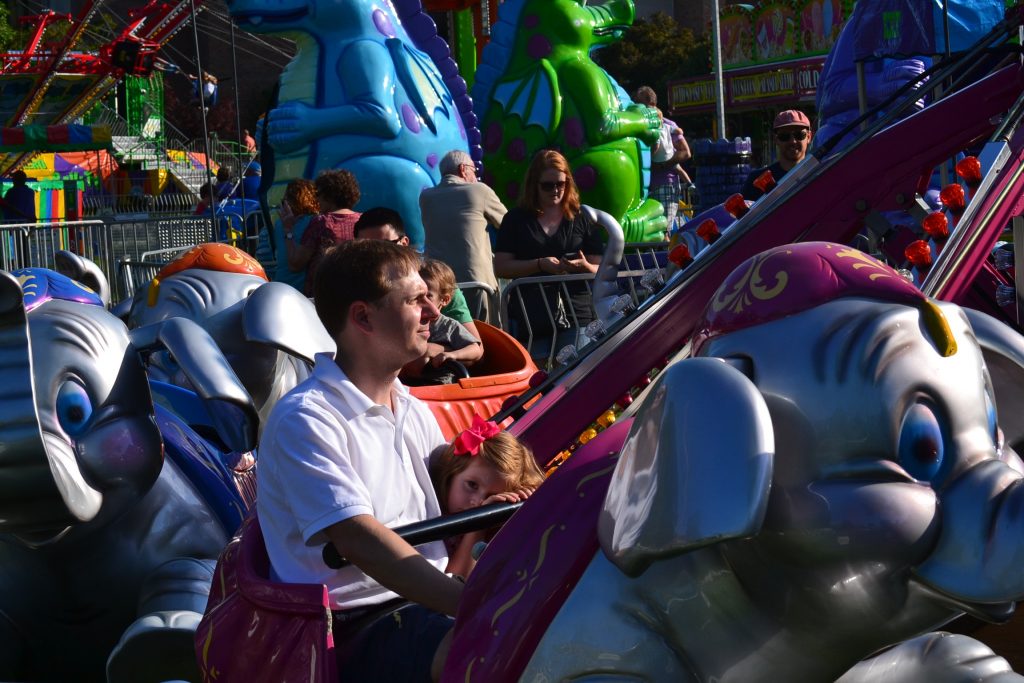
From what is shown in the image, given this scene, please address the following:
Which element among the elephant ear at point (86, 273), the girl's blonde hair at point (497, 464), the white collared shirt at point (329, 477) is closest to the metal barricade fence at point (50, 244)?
the elephant ear at point (86, 273)

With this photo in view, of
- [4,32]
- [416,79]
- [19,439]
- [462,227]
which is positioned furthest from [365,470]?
[4,32]

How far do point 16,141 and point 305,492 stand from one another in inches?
1095

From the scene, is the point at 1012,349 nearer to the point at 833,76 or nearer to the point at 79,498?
the point at 79,498

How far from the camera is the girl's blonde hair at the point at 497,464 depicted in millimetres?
2547

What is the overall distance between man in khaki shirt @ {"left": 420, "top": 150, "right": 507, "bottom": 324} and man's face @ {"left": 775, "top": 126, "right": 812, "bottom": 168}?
5.08 ft

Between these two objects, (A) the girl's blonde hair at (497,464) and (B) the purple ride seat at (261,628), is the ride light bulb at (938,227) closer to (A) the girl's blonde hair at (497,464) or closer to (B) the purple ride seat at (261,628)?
(A) the girl's blonde hair at (497,464)

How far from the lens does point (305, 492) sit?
7.38ft

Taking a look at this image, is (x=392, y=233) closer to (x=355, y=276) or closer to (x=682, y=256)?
(x=682, y=256)

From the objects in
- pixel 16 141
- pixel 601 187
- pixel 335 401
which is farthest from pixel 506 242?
pixel 16 141

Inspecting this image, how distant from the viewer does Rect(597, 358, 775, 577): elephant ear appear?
1.55 m

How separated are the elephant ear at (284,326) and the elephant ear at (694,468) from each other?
194 cm

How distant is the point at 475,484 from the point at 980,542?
3.88 feet

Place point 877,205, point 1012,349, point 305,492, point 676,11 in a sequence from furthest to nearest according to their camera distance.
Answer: point 676,11
point 877,205
point 305,492
point 1012,349

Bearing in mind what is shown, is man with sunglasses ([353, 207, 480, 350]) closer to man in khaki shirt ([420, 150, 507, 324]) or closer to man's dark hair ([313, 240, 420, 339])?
man in khaki shirt ([420, 150, 507, 324])
